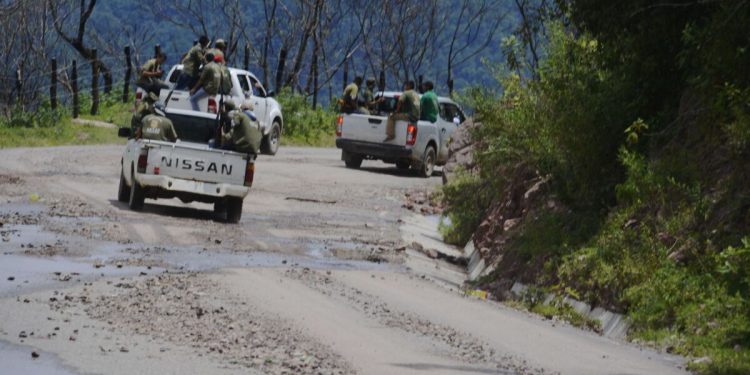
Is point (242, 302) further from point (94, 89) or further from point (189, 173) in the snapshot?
point (94, 89)

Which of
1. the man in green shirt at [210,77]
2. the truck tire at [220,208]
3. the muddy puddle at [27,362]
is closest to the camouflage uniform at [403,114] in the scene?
the man in green shirt at [210,77]

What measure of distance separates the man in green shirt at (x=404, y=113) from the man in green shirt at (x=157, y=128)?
39.8 ft

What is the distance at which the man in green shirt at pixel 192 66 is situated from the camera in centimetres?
2841

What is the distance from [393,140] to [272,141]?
10.3 ft

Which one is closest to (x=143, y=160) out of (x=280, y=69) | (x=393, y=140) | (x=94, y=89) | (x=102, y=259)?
(x=102, y=259)

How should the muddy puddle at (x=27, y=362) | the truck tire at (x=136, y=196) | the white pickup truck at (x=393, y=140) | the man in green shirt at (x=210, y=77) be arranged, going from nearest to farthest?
the muddy puddle at (x=27, y=362) < the truck tire at (x=136, y=196) < the man in green shirt at (x=210, y=77) < the white pickup truck at (x=393, y=140)

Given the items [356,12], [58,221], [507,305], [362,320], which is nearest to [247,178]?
[58,221]

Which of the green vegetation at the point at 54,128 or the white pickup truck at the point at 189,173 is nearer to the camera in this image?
the white pickup truck at the point at 189,173

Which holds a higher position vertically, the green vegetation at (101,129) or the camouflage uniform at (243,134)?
the camouflage uniform at (243,134)

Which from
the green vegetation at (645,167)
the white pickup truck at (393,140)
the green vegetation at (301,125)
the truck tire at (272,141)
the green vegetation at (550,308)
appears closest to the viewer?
the green vegetation at (645,167)

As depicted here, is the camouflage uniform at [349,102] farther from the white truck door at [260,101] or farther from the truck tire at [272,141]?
the white truck door at [260,101]

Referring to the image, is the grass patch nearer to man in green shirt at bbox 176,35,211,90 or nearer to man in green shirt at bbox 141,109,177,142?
man in green shirt at bbox 176,35,211,90

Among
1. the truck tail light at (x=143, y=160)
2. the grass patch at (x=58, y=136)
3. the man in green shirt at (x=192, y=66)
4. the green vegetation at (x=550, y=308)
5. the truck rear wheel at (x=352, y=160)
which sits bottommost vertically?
the grass patch at (x=58, y=136)

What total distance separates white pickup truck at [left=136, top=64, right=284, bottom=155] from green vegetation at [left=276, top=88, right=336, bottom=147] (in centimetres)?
652
